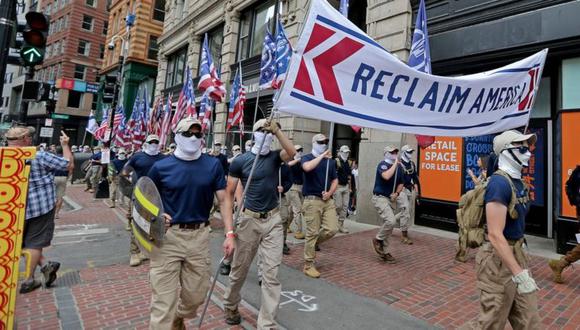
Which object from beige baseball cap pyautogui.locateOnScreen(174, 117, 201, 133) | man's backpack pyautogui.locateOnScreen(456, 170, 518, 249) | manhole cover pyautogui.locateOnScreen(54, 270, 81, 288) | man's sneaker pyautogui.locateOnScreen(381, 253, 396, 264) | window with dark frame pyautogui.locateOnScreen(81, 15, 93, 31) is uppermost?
window with dark frame pyautogui.locateOnScreen(81, 15, 93, 31)

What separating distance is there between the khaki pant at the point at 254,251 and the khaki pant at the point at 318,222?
175cm

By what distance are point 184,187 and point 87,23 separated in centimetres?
5303

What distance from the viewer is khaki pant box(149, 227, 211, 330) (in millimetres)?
2965

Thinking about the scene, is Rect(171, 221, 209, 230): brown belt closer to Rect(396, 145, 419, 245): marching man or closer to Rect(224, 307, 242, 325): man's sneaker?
Rect(224, 307, 242, 325): man's sneaker

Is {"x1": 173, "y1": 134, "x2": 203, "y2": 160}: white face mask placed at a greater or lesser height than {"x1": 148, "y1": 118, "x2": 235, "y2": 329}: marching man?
greater

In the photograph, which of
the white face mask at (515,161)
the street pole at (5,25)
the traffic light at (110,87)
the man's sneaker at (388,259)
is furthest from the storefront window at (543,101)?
the traffic light at (110,87)

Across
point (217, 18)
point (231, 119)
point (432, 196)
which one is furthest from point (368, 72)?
point (217, 18)

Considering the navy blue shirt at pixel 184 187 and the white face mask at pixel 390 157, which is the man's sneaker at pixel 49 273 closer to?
the navy blue shirt at pixel 184 187

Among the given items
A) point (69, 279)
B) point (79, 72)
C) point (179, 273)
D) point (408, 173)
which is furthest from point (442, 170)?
point (79, 72)

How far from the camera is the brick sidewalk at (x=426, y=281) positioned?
14.4 ft

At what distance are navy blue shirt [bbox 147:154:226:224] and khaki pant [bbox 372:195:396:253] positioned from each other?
13.3 feet

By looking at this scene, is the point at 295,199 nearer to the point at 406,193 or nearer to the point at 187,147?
the point at 406,193

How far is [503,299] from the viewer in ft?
9.23

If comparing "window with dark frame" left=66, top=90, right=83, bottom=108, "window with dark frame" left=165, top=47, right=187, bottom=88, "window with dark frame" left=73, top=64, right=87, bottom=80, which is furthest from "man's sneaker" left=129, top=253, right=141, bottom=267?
"window with dark frame" left=73, top=64, right=87, bottom=80
